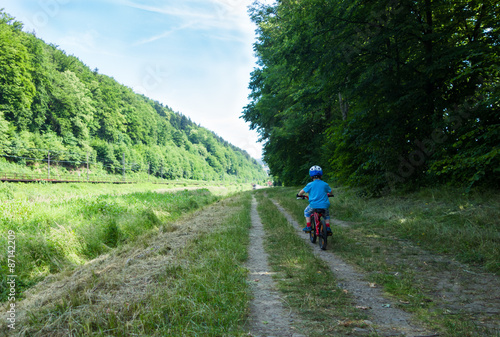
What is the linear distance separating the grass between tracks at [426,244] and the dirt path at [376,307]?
0.54 feet

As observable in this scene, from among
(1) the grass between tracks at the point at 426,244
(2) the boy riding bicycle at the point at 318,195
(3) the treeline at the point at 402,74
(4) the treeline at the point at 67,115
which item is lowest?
(1) the grass between tracks at the point at 426,244

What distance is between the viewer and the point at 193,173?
404ft

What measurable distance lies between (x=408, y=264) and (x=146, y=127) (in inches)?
4499

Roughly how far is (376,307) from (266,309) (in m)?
1.40

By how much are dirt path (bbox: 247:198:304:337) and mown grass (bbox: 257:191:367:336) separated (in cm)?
15

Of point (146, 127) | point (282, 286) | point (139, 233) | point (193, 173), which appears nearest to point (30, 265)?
point (139, 233)

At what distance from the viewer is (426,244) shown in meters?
6.00

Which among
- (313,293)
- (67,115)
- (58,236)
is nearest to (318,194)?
(313,293)

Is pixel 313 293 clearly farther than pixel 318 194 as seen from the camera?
No

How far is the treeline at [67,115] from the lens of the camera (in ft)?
163

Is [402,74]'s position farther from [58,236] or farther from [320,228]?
[58,236]

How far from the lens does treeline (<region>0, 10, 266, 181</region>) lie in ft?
163

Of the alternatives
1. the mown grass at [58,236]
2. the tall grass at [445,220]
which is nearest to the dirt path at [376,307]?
the tall grass at [445,220]

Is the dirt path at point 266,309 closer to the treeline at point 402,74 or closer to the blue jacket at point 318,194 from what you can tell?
the blue jacket at point 318,194
